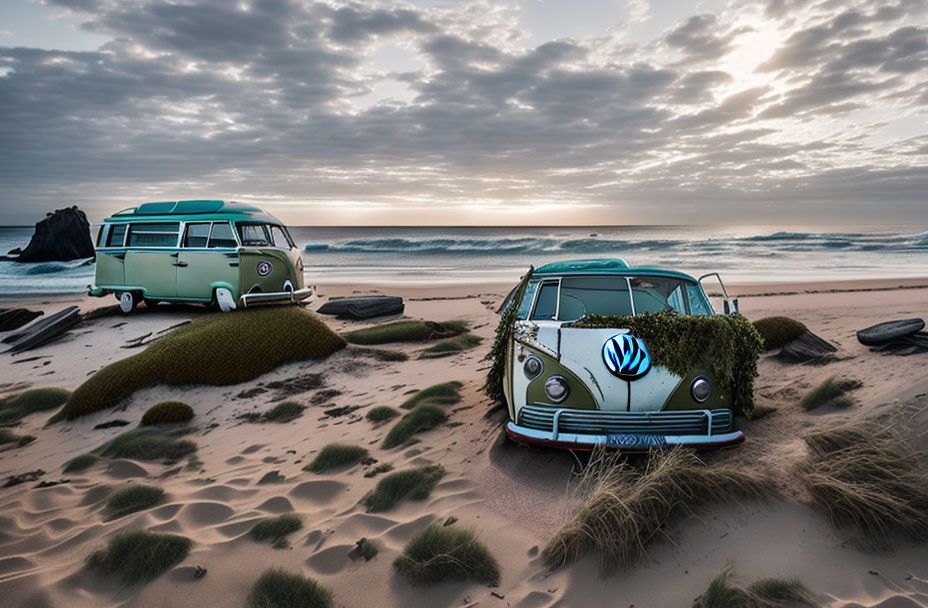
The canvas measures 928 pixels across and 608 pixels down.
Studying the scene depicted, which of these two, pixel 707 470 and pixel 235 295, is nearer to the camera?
pixel 707 470

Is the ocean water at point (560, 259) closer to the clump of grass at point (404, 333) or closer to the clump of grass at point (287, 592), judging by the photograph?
the clump of grass at point (404, 333)

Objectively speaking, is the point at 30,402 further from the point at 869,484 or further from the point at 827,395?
the point at 827,395

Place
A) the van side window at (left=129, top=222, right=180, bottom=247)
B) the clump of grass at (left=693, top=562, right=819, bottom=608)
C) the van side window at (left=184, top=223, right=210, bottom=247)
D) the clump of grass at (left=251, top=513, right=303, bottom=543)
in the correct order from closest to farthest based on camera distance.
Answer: the clump of grass at (left=693, top=562, right=819, bottom=608), the clump of grass at (left=251, top=513, right=303, bottom=543), the van side window at (left=184, top=223, right=210, bottom=247), the van side window at (left=129, top=222, right=180, bottom=247)

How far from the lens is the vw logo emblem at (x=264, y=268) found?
13.0 meters

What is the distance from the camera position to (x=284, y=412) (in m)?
7.91

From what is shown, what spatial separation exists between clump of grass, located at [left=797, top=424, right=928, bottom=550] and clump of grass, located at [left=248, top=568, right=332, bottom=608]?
3688 mm

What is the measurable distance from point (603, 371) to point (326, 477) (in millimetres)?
3048

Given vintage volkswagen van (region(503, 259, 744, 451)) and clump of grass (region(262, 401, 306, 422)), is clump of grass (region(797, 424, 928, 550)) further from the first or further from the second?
clump of grass (region(262, 401, 306, 422))

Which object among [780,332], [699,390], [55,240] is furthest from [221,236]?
[55,240]

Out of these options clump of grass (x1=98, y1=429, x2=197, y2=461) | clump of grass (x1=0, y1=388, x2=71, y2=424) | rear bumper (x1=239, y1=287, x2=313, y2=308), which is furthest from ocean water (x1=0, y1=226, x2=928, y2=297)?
clump of grass (x1=98, y1=429, x2=197, y2=461)

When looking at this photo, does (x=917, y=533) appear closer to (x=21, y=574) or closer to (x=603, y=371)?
(x=603, y=371)

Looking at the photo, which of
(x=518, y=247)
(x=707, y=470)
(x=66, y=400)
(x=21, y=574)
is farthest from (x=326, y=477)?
(x=518, y=247)

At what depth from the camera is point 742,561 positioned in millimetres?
3717

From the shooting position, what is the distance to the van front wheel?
1285cm
